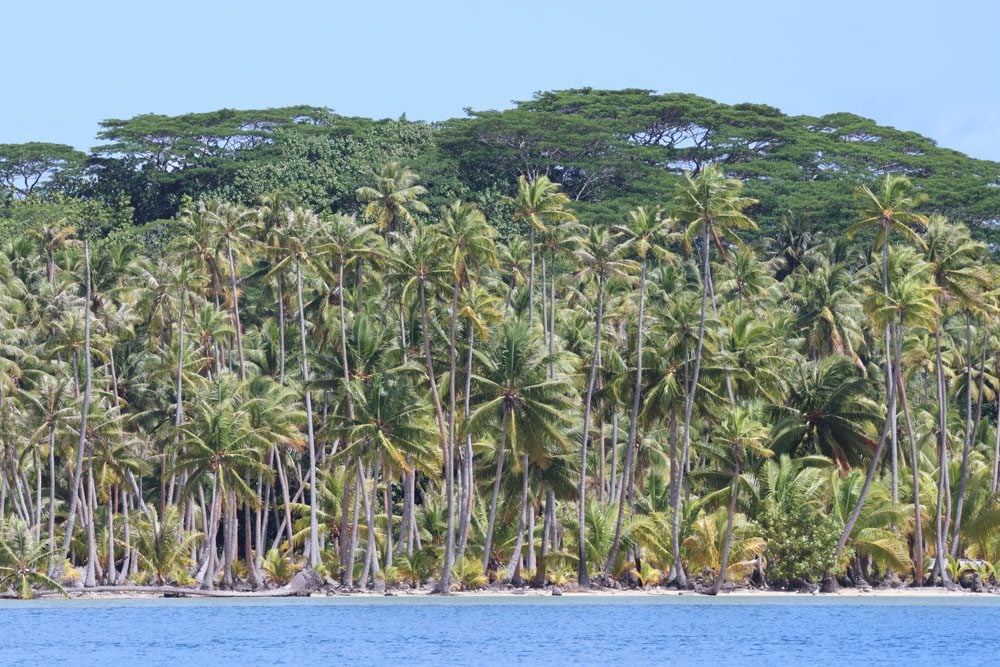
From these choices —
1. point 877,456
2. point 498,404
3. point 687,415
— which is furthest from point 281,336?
point 877,456

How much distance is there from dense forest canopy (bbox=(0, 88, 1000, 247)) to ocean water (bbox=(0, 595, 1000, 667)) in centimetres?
4302

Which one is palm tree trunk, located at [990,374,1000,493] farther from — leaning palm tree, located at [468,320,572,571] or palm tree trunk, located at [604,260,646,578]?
leaning palm tree, located at [468,320,572,571]

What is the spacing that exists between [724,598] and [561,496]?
921 cm

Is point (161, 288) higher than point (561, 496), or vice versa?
point (161, 288)

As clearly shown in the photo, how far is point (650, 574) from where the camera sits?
70.5 metres

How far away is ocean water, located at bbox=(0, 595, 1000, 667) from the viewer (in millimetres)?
51000

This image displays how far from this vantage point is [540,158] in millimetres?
114062

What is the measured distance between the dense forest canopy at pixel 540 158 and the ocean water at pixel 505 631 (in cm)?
4302

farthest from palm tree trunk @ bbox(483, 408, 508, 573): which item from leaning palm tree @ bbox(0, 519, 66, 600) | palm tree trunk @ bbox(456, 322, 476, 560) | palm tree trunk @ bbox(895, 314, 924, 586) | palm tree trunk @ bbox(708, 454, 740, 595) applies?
leaning palm tree @ bbox(0, 519, 66, 600)

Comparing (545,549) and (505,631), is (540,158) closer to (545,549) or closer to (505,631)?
(545,549)

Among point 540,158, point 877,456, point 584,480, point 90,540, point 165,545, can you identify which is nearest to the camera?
point 877,456

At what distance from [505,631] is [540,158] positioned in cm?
6051

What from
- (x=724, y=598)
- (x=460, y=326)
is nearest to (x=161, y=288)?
(x=460, y=326)

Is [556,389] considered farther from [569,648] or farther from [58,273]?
[58,273]
